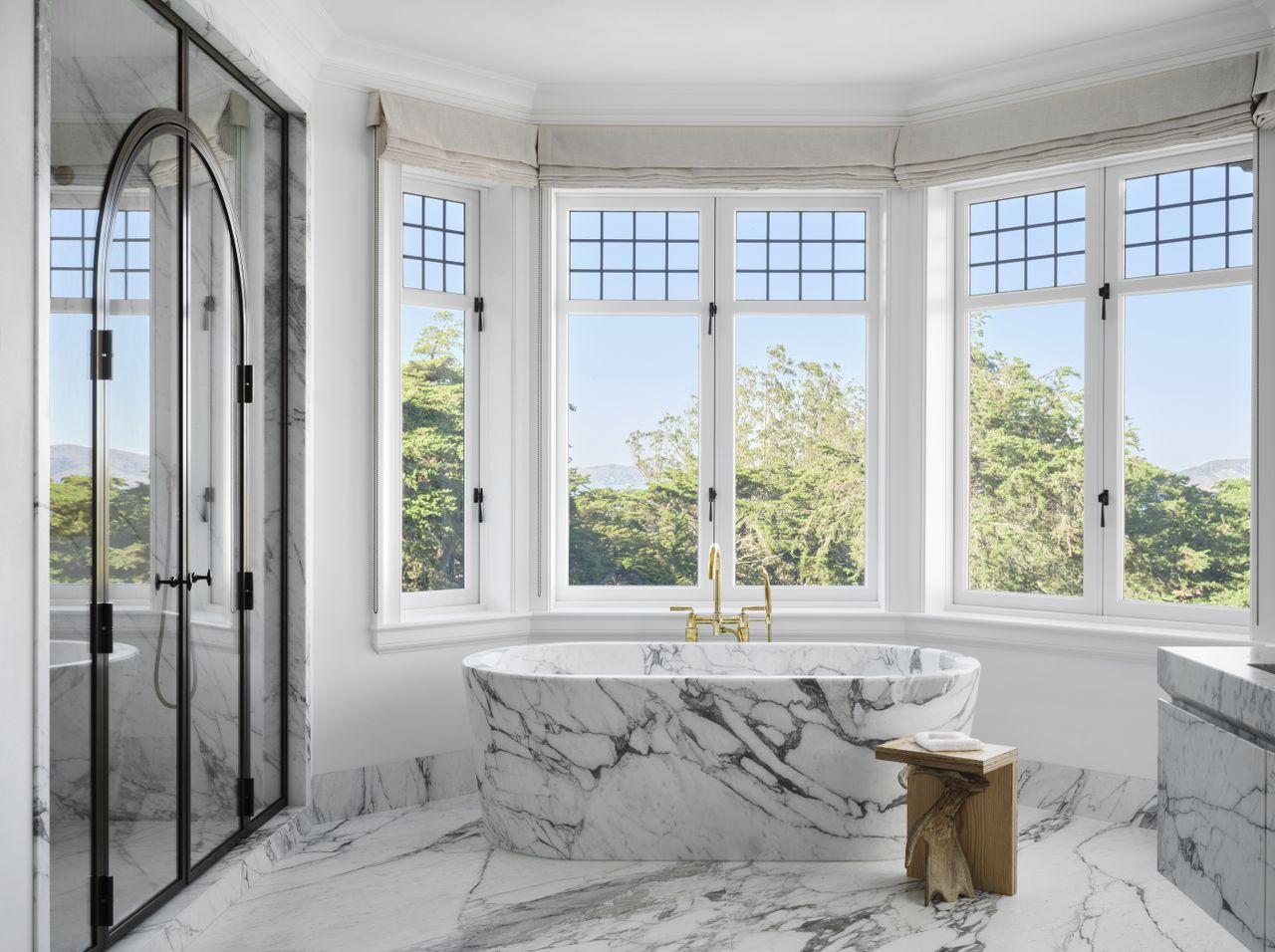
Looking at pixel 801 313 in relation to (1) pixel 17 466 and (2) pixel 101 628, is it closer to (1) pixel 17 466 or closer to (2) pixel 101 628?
(2) pixel 101 628

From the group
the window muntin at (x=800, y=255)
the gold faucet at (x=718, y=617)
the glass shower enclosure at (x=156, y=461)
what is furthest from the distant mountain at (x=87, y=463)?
the window muntin at (x=800, y=255)

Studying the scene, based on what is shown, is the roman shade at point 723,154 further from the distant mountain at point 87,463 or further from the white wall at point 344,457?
the distant mountain at point 87,463

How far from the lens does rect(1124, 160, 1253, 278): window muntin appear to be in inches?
152

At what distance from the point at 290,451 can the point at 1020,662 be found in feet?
9.21

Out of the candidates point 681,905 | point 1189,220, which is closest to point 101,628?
point 681,905

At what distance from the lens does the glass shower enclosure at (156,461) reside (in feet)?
7.88

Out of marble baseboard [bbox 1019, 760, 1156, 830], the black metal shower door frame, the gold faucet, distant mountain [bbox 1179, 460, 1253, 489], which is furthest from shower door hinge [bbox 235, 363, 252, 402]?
distant mountain [bbox 1179, 460, 1253, 489]

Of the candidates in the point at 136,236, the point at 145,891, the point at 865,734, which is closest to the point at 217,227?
the point at 136,236

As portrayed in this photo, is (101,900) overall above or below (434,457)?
below

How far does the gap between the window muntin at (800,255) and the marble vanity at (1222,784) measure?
3.12 m

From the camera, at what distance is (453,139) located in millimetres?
4148

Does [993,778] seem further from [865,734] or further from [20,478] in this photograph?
[20,478]

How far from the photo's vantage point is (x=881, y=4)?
3.61 m

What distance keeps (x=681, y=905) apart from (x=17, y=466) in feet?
6.81
